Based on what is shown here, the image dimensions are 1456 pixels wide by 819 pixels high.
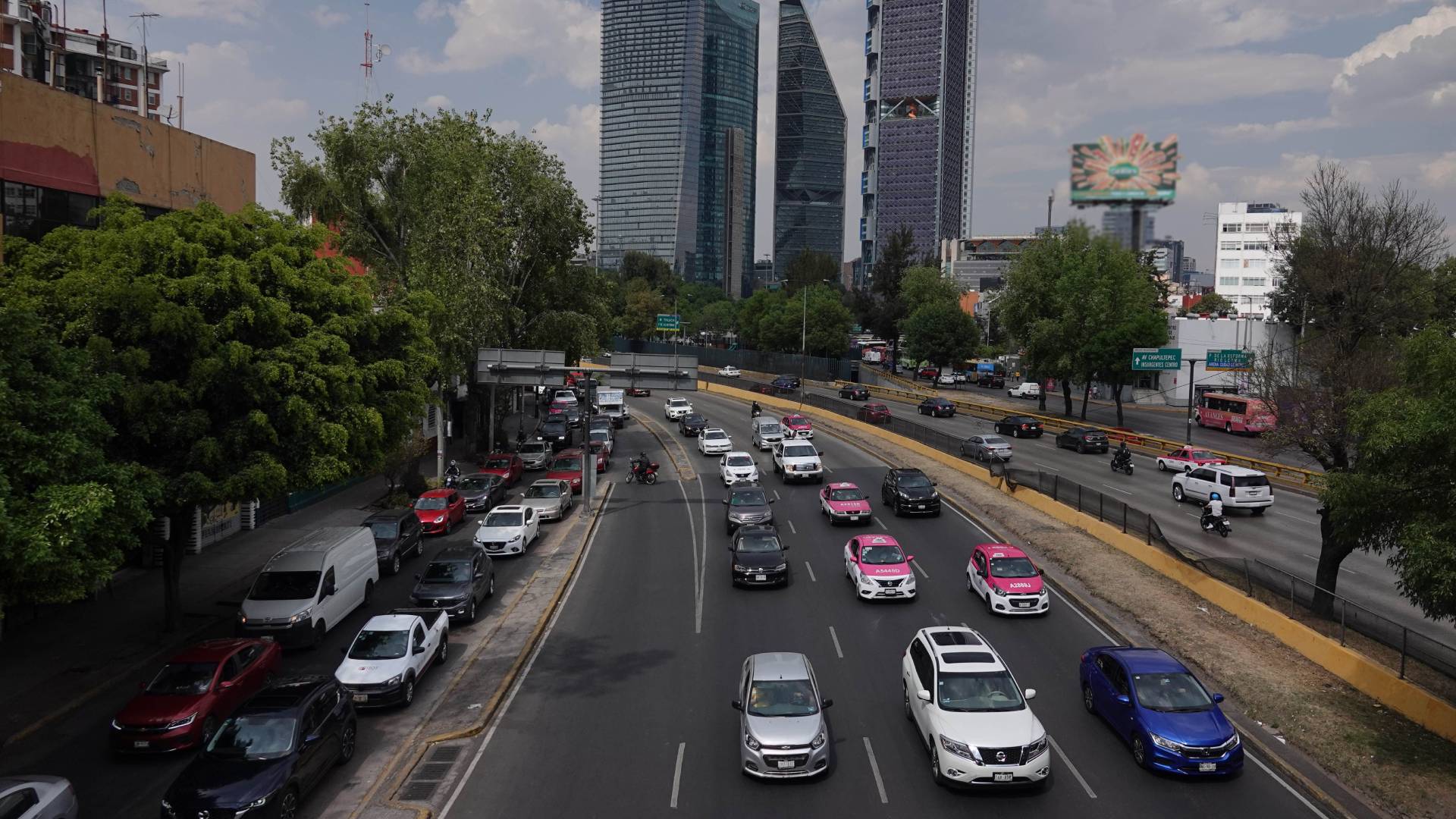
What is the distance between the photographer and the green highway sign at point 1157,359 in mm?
56575

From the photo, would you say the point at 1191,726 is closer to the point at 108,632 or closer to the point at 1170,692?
the point at 1170,692

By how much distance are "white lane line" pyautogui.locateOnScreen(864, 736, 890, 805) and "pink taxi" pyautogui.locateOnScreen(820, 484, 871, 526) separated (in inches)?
678

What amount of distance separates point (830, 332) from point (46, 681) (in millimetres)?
95516

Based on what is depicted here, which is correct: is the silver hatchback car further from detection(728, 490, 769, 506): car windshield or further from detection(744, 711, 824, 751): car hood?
detection(728, 490, 769, 506): car windshield

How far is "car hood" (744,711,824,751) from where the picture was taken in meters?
14.2

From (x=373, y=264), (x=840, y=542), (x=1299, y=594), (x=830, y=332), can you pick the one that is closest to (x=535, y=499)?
(x=840, y=542)

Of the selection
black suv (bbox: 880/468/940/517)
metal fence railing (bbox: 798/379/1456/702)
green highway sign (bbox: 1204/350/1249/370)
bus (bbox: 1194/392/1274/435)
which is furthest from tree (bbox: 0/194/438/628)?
bus (bbox: 1194/392/1274/435)

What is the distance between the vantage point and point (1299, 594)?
21344mm

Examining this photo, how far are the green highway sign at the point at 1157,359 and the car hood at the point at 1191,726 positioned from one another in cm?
4619

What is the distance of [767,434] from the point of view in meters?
53.9

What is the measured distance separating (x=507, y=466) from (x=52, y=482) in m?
30.4

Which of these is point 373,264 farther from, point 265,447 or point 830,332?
point 830,332

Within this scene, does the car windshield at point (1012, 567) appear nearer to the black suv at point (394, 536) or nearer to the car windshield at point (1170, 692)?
the car windshield at point (1170, 692)

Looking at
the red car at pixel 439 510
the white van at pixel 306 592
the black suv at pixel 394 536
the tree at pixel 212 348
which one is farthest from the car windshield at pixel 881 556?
the red car at pixel 439 510
